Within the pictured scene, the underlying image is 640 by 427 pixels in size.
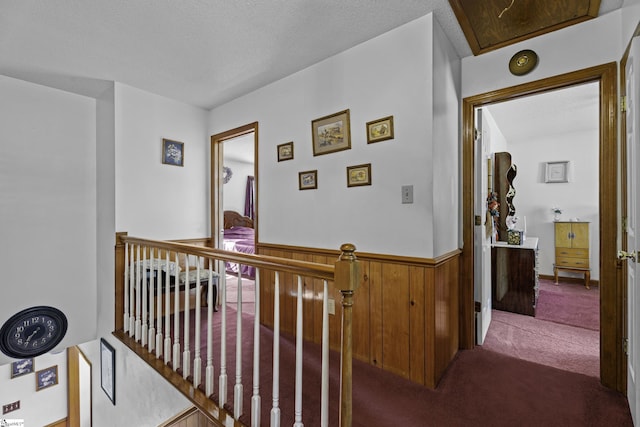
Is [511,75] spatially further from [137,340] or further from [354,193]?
[137,340]

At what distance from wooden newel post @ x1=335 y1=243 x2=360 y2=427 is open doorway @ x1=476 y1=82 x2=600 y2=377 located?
5.91 feet

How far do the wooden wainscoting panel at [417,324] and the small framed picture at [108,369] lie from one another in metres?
2.77

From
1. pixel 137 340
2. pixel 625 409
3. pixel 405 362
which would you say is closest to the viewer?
pixel 625 409

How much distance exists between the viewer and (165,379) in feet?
6.53

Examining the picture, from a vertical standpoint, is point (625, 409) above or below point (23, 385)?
above

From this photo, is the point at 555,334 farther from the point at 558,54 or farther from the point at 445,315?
Answer: the point at 558,54

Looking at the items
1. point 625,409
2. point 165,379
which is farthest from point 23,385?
point 625,409

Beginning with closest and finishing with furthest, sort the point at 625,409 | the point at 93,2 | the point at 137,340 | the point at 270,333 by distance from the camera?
the point at 625,409, the point at 93,2, the point at 137,340, the point at 270,333

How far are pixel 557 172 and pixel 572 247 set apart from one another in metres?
1.27

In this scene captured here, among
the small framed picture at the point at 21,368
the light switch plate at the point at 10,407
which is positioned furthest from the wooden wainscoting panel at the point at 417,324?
the light switch plate at the point at 10,407

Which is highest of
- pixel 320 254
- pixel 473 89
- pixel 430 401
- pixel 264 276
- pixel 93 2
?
pixel 93 2

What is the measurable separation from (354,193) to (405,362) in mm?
1217

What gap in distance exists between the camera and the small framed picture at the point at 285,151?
271 centimetres

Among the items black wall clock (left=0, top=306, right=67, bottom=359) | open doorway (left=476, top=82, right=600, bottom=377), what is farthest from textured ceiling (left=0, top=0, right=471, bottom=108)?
black wall clock (left=0, top=306, right=67, bottom=359)
